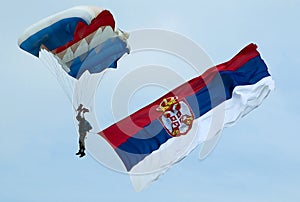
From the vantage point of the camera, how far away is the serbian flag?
73.5 ft

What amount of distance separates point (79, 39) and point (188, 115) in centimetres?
447

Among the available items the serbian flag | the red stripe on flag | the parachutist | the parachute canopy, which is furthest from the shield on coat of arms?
the parachutist

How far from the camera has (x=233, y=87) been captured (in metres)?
23.4

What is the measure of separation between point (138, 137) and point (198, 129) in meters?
1.99

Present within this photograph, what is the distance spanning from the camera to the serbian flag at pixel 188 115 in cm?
2239

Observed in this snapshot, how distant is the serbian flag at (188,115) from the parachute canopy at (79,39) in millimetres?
2479

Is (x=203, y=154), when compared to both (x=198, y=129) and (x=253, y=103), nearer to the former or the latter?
(x=198, y=129)

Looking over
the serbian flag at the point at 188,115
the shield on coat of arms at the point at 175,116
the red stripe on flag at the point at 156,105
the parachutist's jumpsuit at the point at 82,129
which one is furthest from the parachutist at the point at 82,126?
the shield on coat of arms at the point at 175,116

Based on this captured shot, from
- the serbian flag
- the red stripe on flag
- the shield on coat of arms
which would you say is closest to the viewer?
the serbian flag

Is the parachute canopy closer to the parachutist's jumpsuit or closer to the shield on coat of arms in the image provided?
the parachutist's jumpsuit

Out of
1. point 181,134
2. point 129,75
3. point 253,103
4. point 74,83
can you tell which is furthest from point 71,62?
point 253,103

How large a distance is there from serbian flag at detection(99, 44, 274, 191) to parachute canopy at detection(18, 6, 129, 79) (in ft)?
8.13

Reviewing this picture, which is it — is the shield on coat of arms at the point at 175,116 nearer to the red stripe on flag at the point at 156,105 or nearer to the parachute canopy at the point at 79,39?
the red stripe on flag at the point at 156,105

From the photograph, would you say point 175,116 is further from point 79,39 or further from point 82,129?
point 79,39
